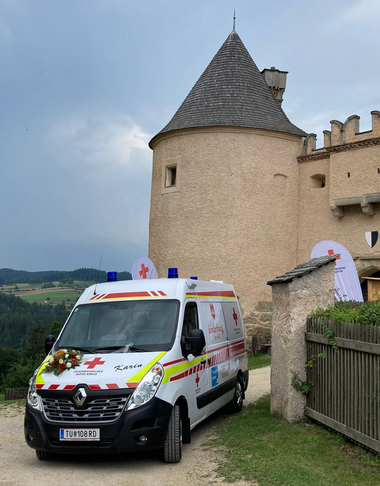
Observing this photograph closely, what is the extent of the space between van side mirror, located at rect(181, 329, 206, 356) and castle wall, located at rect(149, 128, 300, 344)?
1308 centimetres

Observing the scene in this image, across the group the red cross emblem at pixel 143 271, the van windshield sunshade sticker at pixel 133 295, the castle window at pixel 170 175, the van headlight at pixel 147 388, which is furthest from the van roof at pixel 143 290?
the castle window at pixel 170 175

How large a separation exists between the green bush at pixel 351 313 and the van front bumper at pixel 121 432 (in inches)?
100

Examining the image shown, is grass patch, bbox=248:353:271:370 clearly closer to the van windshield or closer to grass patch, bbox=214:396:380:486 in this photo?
grass patch, bbox=214:396:380:486

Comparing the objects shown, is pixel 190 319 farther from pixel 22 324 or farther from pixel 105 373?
pixel 22 324

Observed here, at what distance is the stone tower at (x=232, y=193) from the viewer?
67.9 ft

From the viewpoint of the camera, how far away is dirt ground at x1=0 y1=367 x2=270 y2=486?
247 inches

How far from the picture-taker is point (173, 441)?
6801mm

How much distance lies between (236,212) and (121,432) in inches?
586

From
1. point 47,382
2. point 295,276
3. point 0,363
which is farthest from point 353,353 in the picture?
point 0,363

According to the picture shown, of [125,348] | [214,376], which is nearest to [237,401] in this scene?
[214,376]

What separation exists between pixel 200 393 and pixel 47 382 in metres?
2.22

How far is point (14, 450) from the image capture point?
26.1 ft

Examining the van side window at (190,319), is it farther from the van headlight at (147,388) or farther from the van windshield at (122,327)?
the van headlight at (147,388)

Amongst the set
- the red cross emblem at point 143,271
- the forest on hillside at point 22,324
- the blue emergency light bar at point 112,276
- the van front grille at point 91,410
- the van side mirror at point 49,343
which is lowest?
the forest on hillside at point 22,324
